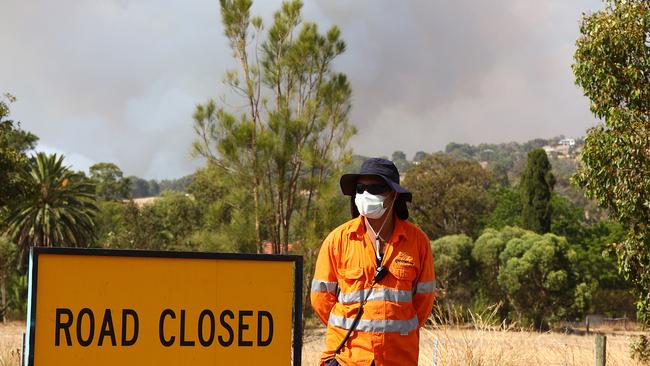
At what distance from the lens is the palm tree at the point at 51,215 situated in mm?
50281

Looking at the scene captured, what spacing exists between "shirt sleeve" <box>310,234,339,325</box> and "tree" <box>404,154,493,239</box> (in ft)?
191

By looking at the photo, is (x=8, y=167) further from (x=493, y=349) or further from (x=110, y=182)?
(x=110, y=182)

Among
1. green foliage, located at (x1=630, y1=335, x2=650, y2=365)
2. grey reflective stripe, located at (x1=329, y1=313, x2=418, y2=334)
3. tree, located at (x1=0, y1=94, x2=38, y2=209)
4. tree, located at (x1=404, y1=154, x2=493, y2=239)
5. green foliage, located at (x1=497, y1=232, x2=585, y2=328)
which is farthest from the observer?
tree, located at (x1=404, y1=154, x2=493, y2=239)

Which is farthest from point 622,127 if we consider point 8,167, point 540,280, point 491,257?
point 491,257

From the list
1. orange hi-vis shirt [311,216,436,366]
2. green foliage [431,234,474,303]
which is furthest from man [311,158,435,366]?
green foliage [431,234,474,303]

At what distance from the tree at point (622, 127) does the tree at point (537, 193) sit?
4108 cm

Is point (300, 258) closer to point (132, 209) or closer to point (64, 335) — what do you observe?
point (64, 335)

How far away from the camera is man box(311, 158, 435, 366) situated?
201 inches

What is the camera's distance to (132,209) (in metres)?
59.1

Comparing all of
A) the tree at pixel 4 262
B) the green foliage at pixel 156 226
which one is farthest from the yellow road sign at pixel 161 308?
the green foliage at pixel 156 226

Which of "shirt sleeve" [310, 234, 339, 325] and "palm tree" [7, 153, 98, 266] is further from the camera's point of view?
"palm tree" [7, 153, 98, 266]

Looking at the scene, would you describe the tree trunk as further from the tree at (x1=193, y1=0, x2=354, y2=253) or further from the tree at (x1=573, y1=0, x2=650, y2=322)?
the tree at (x1=573, y1=0, x2=650, y2=322)

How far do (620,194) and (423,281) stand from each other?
9.41m

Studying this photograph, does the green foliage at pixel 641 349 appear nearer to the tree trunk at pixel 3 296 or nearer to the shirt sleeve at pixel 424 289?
the shirt sleeve at pixel 424 289
